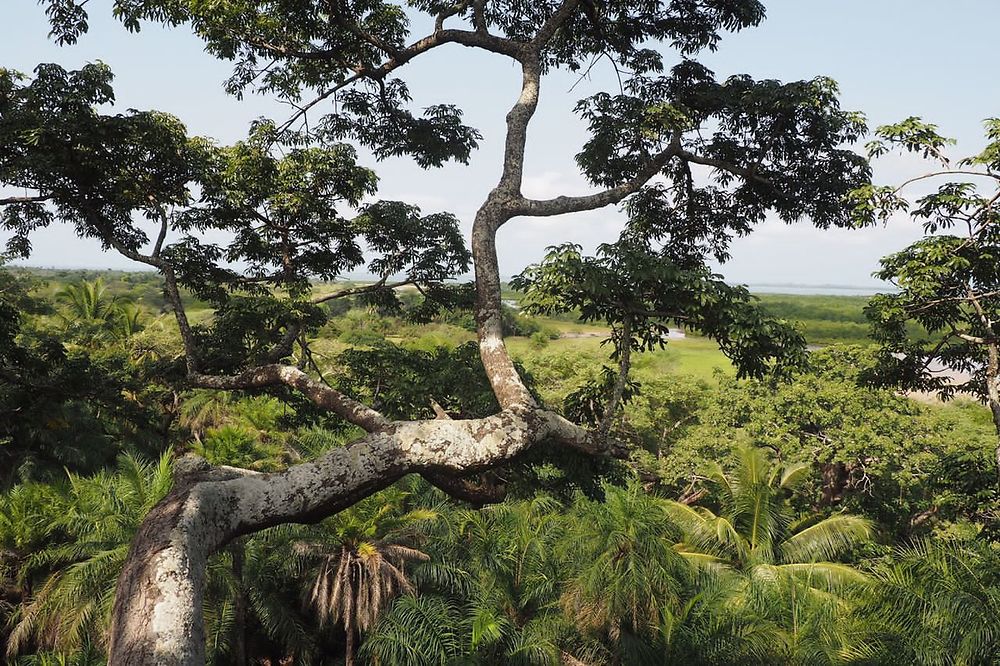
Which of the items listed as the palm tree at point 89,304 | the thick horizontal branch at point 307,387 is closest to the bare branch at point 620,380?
the thick horizontal branch at point 307,387

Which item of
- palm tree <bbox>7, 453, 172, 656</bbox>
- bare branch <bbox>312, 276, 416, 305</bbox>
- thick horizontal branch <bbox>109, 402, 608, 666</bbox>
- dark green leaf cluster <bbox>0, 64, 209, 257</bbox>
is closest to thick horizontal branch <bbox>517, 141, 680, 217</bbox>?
thick horizontal branch <bbox>109, 402, 608, 666</bbox>

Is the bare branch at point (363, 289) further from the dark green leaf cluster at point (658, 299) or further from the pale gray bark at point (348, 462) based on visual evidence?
the dark green leaf cluster at point (658, 299)

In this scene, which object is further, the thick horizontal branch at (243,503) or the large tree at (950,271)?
the large tree at (950,271)

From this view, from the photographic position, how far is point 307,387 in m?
5.09

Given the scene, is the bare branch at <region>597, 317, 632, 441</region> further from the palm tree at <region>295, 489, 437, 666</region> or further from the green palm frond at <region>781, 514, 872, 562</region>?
the green palm frond at <region>781, 514, 872, 562</region>

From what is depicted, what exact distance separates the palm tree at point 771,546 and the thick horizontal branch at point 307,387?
961 cm

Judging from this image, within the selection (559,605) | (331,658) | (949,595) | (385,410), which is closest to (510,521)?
(559,605)

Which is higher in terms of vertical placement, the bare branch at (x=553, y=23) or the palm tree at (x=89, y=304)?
the bare branch at (x=553, y=23)

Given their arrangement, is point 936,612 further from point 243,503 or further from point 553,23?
point 243,503

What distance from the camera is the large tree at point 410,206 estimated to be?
516 cm

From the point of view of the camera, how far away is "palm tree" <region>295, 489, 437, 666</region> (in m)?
10.7

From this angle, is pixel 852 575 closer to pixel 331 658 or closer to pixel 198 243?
pixel 331 658

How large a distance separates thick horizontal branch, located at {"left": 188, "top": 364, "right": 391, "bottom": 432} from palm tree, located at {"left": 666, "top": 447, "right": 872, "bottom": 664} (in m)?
9.61

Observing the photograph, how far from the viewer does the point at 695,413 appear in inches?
894
